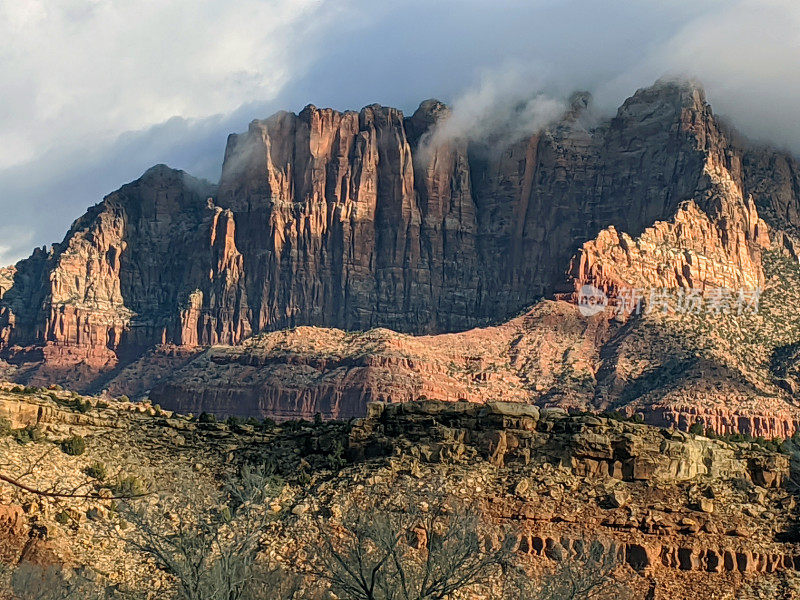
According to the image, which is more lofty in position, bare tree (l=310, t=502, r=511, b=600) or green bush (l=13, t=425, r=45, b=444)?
green bush (l=13, t=425, r=45, b=444)

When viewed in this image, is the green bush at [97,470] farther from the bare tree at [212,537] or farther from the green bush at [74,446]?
the bare tree at [212,537]

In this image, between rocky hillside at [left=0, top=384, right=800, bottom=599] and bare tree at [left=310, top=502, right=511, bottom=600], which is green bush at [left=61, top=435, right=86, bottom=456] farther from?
bare tree at [left=310, top=502, right=511, bottom=600]

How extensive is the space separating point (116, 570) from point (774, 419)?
105 m

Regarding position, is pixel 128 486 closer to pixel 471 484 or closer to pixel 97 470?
pixel 97 470

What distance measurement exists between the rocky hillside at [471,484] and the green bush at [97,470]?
83 millimetres

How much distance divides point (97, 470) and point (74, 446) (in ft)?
8.80

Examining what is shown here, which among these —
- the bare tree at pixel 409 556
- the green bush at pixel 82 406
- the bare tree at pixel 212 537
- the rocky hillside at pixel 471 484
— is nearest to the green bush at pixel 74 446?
the rocky hillside at pixel 471 484

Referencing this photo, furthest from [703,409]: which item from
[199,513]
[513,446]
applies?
[199,513]

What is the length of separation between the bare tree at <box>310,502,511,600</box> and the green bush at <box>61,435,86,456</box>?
15430 millimetres

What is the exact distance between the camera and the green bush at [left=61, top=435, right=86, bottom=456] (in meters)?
76.1

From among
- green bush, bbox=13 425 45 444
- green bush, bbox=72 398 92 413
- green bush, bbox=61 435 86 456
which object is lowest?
green bush, bbox=61 435 86 456

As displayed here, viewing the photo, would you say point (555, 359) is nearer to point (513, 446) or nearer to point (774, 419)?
point (774, 419)

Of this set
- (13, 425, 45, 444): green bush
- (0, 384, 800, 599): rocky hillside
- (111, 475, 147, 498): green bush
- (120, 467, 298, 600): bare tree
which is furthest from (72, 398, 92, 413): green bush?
(120, 467, 298, 600): bare tree

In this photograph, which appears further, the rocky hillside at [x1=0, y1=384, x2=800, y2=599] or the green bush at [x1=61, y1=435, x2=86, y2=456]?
the green bush at [x1=61, y1=435, x2=86, y2=456]
